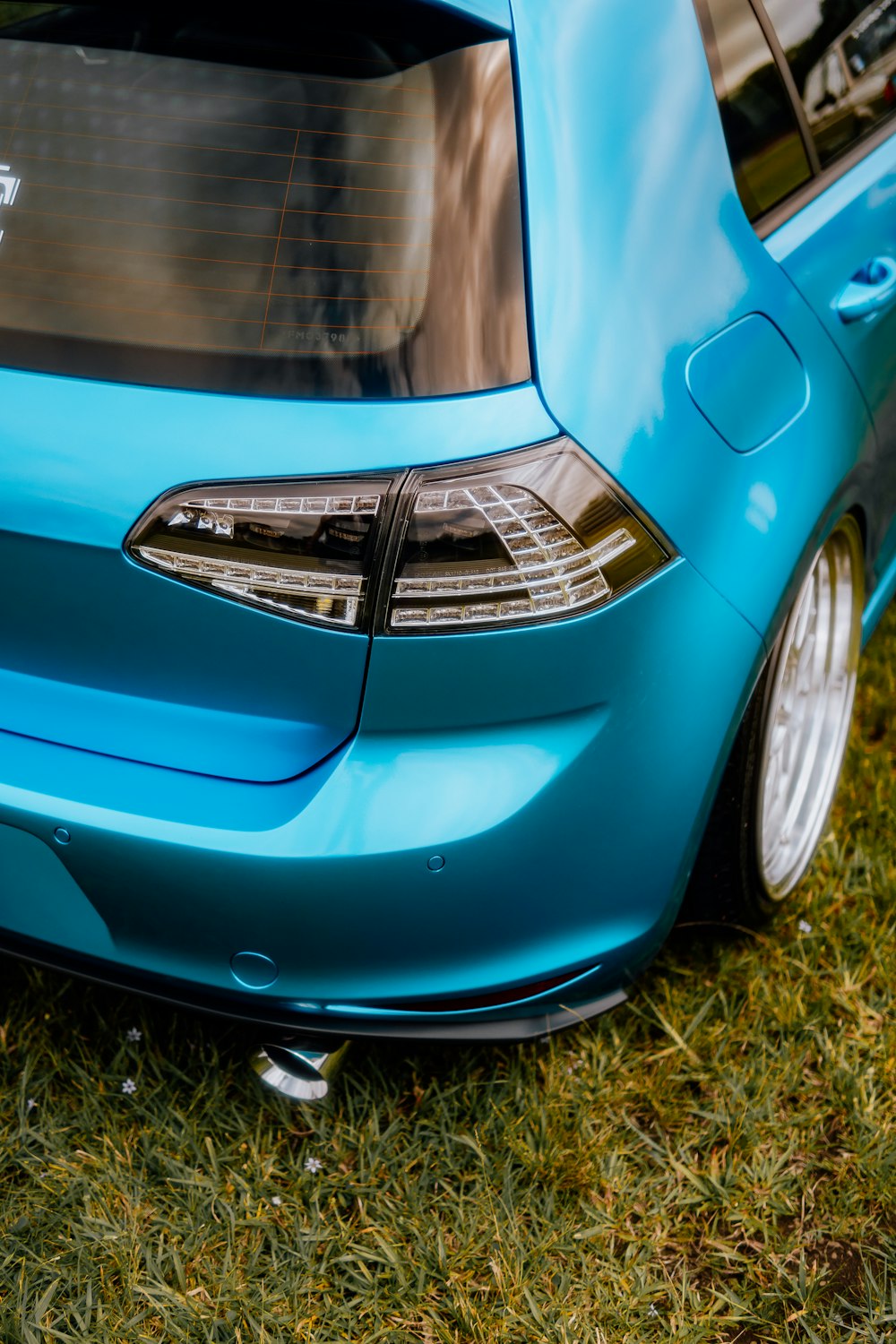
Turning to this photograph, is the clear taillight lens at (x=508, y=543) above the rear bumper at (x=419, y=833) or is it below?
above

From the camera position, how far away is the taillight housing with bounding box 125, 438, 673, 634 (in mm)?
1453

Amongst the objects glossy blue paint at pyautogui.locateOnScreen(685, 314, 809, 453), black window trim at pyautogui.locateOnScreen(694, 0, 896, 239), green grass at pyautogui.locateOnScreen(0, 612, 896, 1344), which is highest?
black window trim at pyautogui.locateOnScreen(694, 0, 896, 239)

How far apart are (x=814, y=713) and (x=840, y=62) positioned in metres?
1.18

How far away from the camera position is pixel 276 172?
1.53m

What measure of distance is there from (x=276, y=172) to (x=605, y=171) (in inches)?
16.2

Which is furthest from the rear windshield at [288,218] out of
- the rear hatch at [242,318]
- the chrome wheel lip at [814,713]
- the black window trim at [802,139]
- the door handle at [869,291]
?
the chrome wheel lip at [814,713]

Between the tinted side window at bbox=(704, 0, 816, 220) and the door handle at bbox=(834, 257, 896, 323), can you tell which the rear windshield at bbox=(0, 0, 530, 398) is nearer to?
the tinted side window at bbox=(704, 0, 816, 220)

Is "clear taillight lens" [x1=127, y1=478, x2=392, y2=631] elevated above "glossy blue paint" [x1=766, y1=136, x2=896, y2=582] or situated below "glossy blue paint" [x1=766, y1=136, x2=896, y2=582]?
below

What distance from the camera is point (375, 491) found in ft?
4.75

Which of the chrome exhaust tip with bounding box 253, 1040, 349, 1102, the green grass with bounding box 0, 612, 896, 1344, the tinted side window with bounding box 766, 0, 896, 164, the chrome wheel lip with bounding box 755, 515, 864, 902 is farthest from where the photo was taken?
the chrome wheel lip with bounding box 755, 515, 864, 902

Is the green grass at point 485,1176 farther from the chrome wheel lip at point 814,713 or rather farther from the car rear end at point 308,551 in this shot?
the car rear end at point 308,551

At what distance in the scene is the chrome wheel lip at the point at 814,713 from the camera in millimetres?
2258

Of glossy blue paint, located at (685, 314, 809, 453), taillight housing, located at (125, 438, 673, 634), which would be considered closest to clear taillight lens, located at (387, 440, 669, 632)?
taillight housing, located at (125, 438, 673, 634)

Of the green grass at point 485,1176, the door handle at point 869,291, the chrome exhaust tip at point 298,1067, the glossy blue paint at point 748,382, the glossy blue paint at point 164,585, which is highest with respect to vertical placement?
the door handle at point 869,291
